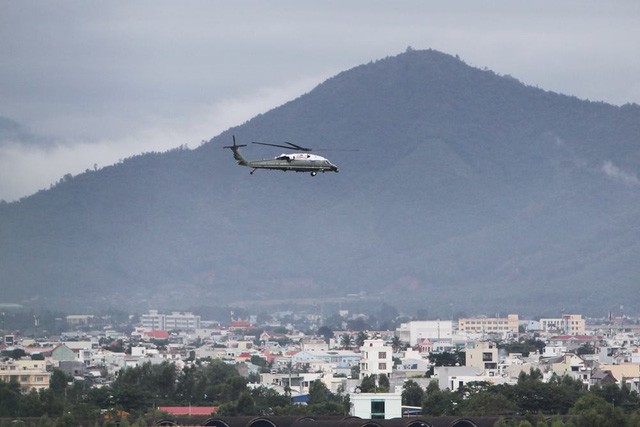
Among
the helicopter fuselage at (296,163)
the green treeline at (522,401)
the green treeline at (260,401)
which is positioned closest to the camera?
the helicopter fuselage at (296,163)

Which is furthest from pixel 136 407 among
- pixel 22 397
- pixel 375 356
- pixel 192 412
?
pixel 375 356

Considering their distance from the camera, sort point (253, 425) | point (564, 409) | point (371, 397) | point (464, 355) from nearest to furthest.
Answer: point (253, 425)
point (371, 397)
point (564, 409)
point (464, 355)

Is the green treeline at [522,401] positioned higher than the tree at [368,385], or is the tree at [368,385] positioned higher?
the tree at [368,385]

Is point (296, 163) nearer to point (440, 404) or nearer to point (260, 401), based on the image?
point (440, 404)

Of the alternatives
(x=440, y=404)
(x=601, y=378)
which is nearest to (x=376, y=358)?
(x=601, y=378)

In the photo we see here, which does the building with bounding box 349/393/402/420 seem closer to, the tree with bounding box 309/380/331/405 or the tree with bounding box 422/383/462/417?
the tree with bounding box 422/383/462/417

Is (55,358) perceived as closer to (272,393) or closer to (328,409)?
(272,393)

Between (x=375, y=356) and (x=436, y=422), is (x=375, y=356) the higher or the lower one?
the higher one

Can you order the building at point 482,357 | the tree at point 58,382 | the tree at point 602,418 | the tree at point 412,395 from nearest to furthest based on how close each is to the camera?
the tree at point 602,418 < the tree at point 412,395 < the tree at point 58,382 < the building at point 482,357

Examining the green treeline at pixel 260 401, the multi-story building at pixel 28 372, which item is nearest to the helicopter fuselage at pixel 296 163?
the green treeline at pixel 260 401

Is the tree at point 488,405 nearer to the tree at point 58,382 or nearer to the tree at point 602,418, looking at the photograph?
the tree at point 602,418

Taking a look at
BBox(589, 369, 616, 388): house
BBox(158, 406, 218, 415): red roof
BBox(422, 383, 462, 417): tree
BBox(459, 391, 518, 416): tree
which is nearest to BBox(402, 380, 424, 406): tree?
BBox(422, 383, 462, 417): tree
